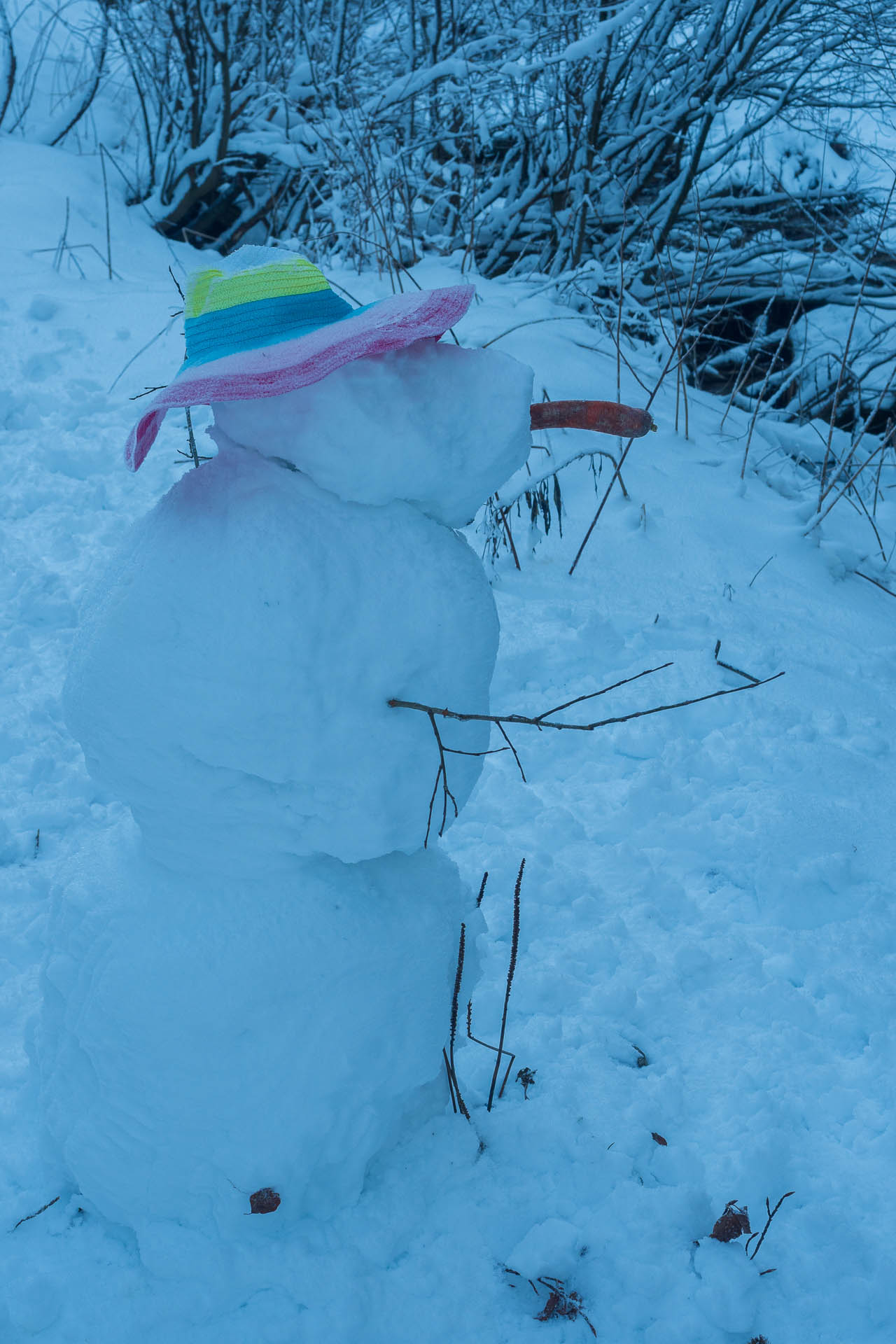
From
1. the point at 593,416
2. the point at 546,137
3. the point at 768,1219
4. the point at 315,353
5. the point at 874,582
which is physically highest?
the point at 546,137

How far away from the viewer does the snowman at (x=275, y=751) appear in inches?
40.7

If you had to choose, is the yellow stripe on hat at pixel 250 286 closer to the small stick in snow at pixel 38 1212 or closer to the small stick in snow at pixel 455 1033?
the small stick in snow at pixel 455 1033

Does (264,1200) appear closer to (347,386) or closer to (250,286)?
(347,386)

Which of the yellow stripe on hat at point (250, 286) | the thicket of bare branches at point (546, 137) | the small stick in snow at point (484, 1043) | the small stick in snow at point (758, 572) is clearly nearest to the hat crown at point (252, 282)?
the yellow stripe on hat at point (250, 286)

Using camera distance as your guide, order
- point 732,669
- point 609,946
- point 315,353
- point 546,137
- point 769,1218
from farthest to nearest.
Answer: point 546,137 → point 732,669 → point 609,946 → point 769,1218 → point 315,353

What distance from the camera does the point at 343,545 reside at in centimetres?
106

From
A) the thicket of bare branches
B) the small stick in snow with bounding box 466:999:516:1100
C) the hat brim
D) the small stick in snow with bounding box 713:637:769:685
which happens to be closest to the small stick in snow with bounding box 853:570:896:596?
the small stick in snow with bounding box 713:637:769:685

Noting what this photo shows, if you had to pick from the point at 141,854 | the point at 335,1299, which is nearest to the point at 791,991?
the point at 335,1299

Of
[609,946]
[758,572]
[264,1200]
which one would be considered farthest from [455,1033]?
[758,572]

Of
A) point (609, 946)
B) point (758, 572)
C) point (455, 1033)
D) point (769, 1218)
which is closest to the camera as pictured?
point (769, 1218)

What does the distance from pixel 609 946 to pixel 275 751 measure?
0.90m

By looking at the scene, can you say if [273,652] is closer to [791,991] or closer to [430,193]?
[791,991]

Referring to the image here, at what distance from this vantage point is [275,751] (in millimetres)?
1078

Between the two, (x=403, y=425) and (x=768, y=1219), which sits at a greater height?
(x=403, y=425)
